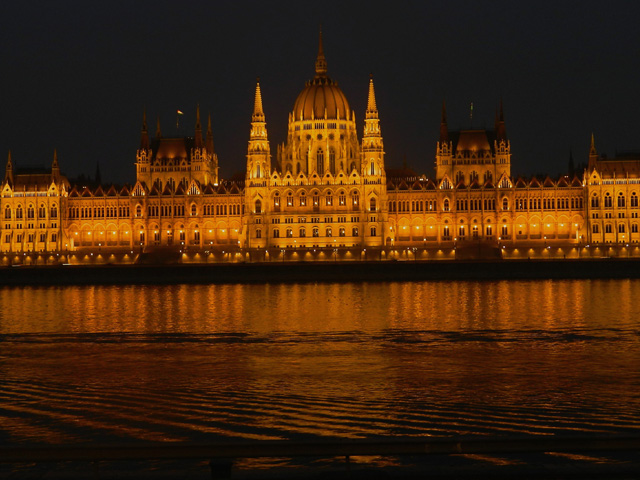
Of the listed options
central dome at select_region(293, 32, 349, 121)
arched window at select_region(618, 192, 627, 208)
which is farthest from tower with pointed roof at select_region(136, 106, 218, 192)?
arched window at select_region(618, 192, 627, 208)

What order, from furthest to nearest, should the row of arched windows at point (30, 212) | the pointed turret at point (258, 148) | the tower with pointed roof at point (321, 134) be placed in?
the row of arched windows at point (30, 212) → the tower with pointed roof at point (321, 134) → the pointed turret at point (258, 148)

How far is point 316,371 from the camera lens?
79.7 feet

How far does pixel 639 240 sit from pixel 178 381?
93.5 meters

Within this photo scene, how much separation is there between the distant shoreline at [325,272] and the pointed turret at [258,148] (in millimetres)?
29174

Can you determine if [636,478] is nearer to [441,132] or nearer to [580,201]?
[580,201]

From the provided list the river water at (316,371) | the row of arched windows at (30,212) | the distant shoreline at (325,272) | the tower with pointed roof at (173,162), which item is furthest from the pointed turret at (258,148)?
the river water at (316,371)

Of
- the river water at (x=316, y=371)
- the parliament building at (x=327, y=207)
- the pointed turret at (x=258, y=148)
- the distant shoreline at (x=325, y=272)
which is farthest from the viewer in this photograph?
the pointed turret at (x=258, y=148)

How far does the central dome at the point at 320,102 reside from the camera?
378 ft

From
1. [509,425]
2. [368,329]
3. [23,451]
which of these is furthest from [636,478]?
[368,329]

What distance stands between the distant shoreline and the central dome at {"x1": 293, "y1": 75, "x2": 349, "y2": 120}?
121 feet

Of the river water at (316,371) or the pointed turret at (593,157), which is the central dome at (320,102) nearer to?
the pointed turret at (593,157)

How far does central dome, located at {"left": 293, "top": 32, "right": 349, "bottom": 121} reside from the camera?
11525 cm

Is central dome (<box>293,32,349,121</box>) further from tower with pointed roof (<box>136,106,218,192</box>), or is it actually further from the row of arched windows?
the row of arched windows

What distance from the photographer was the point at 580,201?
4313 inches
